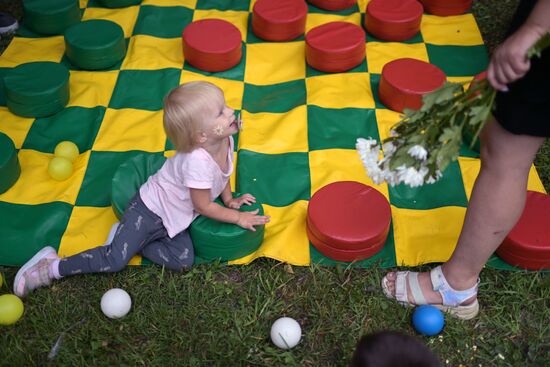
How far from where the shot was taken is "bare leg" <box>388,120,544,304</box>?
122cm

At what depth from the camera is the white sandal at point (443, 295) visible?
1.49m

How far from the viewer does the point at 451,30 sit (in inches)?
96.7

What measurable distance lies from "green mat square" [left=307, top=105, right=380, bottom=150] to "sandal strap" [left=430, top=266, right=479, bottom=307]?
24.5 inches

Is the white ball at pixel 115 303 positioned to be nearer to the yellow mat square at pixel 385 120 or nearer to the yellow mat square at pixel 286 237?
the yellow mat square at pixel 286 237

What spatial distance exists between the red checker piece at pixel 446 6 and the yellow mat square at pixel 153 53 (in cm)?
107

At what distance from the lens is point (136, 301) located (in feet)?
5.07

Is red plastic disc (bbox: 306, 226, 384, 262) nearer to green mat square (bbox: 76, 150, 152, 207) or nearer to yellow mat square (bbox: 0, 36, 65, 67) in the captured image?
green mat square (bbox: 76, 150, 152, 207)

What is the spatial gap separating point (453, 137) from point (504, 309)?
2.14 feet

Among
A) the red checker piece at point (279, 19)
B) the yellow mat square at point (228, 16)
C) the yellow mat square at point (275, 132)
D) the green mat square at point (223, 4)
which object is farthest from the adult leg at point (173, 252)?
the green mat square at point (223, 4)

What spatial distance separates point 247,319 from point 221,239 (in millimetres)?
225

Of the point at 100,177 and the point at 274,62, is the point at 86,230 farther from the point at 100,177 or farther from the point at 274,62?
the point at 274,62

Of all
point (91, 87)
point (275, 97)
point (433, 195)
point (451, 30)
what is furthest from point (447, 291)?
point (91, 87)

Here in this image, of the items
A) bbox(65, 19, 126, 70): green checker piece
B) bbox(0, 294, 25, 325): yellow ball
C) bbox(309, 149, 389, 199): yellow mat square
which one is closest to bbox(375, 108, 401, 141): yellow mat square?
bbox(309, 149, 389, 199): yellow mat square

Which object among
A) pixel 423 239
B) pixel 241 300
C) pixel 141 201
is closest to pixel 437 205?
pixel 423 239
